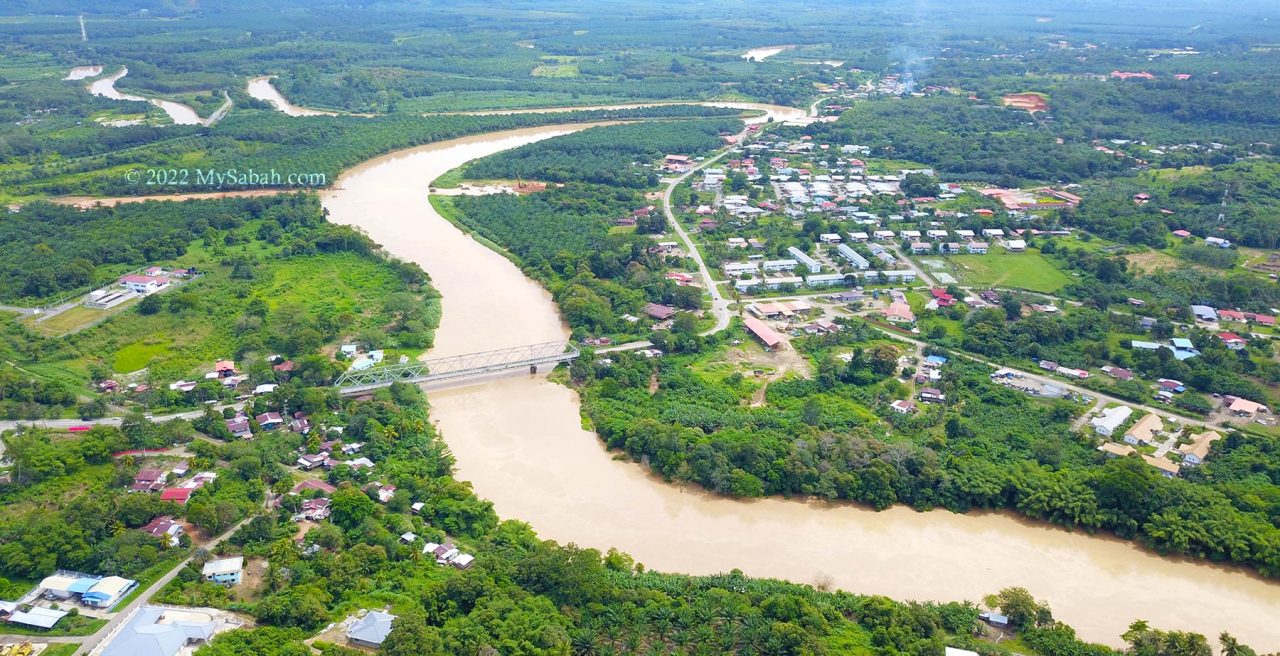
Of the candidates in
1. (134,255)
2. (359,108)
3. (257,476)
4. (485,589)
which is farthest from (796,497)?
(359,108)

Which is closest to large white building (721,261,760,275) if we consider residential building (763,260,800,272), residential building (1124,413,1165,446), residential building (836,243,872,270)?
residential building (763,260,800,272)

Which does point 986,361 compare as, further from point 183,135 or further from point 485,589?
point 183,135

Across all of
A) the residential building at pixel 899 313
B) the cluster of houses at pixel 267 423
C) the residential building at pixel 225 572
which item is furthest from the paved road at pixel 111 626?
the residential building at pixel 899 313

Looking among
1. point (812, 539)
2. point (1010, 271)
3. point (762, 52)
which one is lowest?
point (812, 539)

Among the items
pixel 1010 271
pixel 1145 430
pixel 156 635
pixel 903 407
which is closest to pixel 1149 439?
pixel 1145 430

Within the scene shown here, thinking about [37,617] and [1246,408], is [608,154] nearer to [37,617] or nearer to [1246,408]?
[1246,408]
